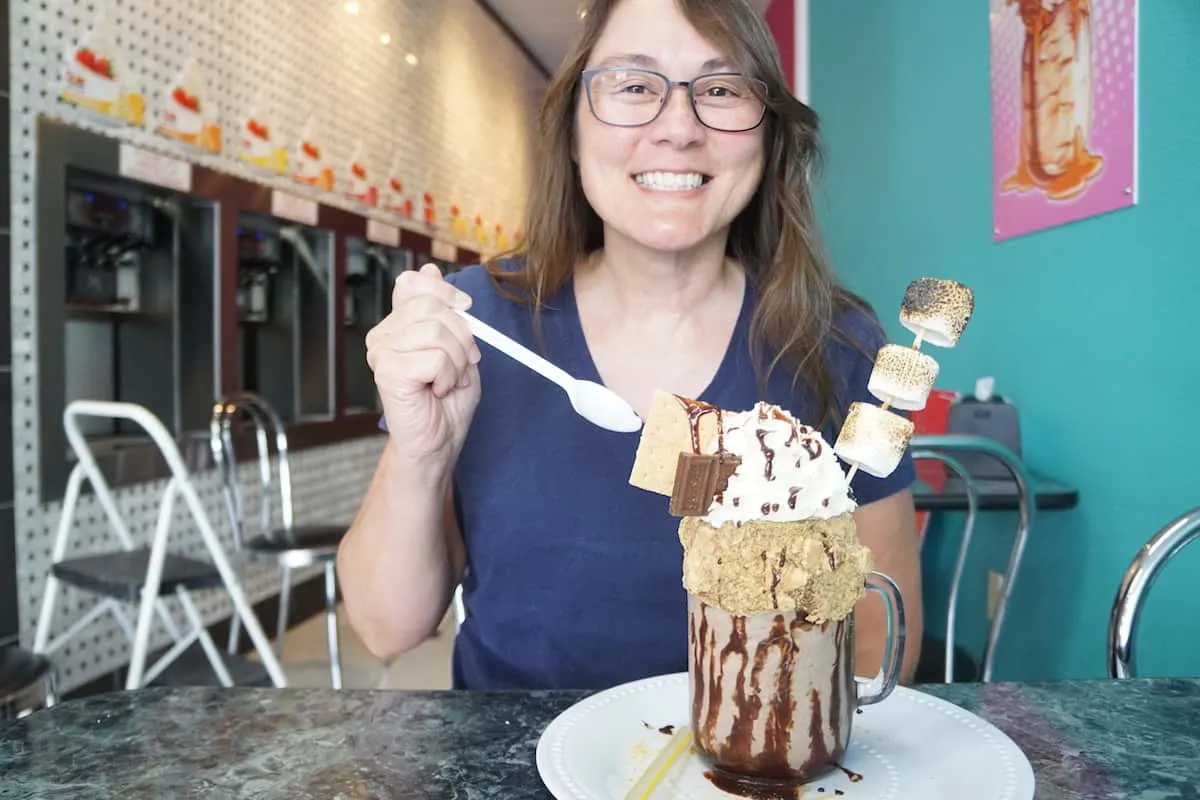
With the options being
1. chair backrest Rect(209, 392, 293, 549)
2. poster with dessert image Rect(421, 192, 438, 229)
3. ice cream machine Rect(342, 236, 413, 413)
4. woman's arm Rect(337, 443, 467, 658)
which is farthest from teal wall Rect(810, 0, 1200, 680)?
poster with dessert image Rect(421, 192, 438, 229)

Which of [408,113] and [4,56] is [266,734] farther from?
[408,113]

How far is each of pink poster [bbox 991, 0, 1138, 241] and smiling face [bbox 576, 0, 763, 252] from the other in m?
0.97

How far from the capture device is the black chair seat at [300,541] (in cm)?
303

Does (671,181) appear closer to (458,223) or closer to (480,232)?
(458,223)

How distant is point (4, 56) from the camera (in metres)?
2.48

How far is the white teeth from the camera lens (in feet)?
3.79

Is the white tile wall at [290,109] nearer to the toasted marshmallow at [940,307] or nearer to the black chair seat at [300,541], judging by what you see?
the black chair seat at [300,541]

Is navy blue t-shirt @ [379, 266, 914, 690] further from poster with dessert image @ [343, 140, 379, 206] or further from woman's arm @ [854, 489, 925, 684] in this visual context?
poster with dessert image @ [343, 140, 379, 206]

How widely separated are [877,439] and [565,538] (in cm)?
52

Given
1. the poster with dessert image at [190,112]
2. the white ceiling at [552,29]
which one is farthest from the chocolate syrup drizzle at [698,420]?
the poster with dessert image at [190,112]

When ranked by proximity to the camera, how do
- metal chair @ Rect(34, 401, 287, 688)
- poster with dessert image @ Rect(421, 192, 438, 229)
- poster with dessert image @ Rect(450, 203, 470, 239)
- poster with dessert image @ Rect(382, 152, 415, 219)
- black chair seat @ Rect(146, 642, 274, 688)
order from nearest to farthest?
metal chair @ Rect(34, 401, 287, 688) < black chair seat @ Rect(146, 642, 274, 688) < poster with dessert image @ Rect(382, 152, 415, 219) < poster with dessert image @ Rect(421, 192, 438, 229) < poster with dessert image @ Rect(450, 203, 470, 239)

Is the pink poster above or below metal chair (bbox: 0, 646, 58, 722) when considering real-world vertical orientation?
above

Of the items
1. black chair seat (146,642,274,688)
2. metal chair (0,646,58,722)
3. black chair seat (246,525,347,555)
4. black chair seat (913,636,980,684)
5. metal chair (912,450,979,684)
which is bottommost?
black chair seat (146,642,274,688)

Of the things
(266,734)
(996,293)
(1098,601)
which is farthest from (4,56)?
(1098,601)
